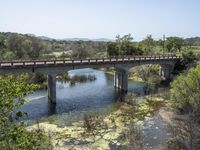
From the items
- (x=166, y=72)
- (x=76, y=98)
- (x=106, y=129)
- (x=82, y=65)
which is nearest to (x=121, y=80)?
(x=82, y=65)

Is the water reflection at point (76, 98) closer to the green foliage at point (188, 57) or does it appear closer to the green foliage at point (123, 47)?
the green foliage at point (188, 57)

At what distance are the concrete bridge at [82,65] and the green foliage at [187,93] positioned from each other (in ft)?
72.9

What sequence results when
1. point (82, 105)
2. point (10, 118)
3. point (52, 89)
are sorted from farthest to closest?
point (52, 89) → point (82, 105) → point (10, 118)

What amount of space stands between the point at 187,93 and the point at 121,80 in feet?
88.8

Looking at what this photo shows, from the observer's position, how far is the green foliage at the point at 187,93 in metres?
40.3

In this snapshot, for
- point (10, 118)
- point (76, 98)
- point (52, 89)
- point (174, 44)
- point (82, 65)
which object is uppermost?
point (174, 44)

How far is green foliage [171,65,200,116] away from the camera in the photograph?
40.3 m

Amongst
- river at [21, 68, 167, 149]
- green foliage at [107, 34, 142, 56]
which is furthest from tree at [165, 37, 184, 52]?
river at [21, 68, 167, 149]

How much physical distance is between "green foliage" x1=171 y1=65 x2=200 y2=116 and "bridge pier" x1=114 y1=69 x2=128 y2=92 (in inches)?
869

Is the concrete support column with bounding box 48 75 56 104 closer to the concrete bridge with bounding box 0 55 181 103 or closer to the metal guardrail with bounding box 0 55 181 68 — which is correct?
the concrete bridge with bounding box 0 55 181 103

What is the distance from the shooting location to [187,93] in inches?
1670

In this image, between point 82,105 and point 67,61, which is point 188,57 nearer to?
point 67,61

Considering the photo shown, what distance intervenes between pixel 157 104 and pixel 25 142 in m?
40.6

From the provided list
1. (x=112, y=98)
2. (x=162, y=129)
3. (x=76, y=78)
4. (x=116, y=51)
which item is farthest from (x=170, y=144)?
(x=116, y=51)
